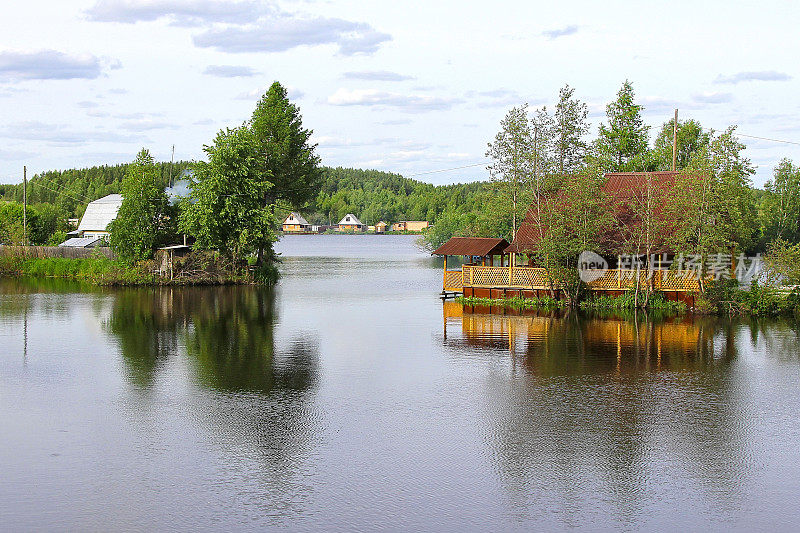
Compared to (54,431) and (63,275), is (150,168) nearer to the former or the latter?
(63,275)

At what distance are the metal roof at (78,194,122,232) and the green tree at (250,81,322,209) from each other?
17858 mm

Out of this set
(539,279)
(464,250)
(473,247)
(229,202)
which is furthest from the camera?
(229,202)

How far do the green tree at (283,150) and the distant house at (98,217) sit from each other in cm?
1755

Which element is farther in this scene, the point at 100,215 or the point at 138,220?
the point at 100,215

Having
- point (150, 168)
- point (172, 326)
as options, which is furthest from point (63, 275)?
point (172, 326)

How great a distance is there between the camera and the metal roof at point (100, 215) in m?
61.2

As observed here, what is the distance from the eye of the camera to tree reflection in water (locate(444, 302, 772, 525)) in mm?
10727

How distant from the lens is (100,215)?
62.4 meters

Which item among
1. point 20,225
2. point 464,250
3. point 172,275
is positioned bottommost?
point 172,275

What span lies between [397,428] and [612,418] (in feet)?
13.3

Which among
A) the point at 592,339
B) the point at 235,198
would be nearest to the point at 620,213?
the point at 592,339

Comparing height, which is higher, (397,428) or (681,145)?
(681,145)

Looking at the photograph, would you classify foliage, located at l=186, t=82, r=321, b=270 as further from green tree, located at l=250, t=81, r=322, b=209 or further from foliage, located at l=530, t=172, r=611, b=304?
foliage, located at l=530, t=172, r=611, b=304

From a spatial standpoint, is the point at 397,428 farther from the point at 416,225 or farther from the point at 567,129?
the point at 416,225
